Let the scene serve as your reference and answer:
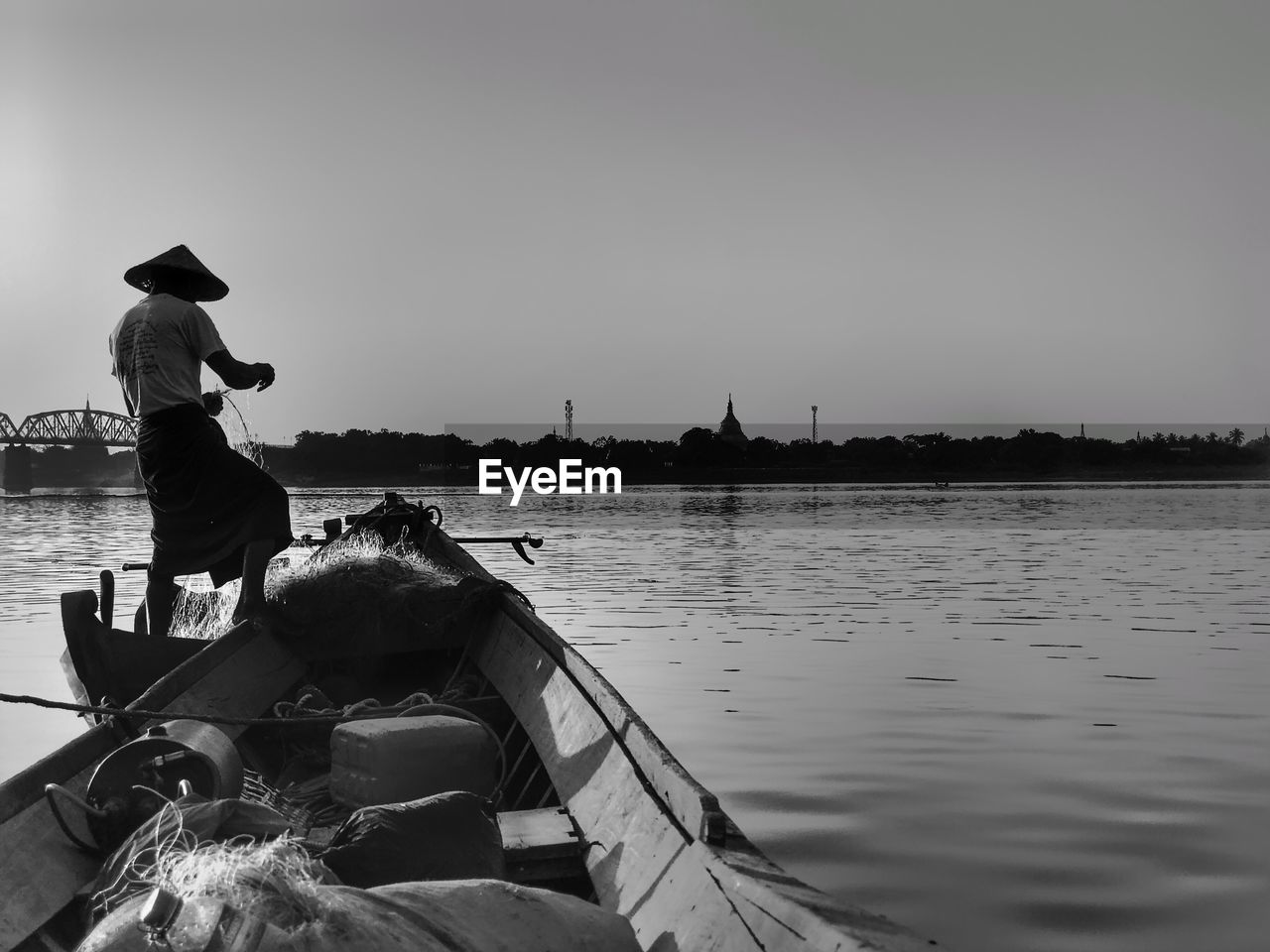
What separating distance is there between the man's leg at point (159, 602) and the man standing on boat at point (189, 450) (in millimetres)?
102

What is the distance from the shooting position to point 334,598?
5.74 meters

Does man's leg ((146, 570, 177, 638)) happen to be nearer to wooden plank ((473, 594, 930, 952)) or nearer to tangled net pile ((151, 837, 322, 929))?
wooden plank ((473, 594, 930, 952))

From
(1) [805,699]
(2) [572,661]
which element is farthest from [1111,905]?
(1) [805,699]

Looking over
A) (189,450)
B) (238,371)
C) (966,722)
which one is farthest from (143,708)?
A: (966,722)

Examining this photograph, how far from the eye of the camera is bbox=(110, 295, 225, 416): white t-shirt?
5.29m

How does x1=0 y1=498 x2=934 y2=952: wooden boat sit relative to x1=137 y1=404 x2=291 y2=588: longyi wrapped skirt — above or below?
below

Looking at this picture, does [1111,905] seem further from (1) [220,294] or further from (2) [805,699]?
(1) [220,294]

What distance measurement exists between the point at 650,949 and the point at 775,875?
393 millimetres

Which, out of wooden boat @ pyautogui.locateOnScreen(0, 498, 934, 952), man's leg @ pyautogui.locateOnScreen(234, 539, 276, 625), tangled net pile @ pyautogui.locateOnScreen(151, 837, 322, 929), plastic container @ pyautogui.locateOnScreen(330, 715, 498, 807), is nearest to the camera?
tangled net pile @ pyautogui.locateOnScreen(151, 837, 322, 929)

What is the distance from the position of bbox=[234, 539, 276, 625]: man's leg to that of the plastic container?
1927 mm

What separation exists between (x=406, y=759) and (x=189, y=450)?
252 centimetres

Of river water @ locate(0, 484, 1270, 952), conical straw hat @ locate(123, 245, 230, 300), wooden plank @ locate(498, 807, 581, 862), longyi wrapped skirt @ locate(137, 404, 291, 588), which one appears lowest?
river water @ locate(0, 484, 1270, 952)

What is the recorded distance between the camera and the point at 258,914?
1.79 metres

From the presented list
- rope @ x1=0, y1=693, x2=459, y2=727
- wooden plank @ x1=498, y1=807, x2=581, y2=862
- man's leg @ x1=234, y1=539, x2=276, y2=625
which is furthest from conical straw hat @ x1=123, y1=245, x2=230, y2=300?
wooden plank @ x1=498, y1=807, x2=581, y2=862
